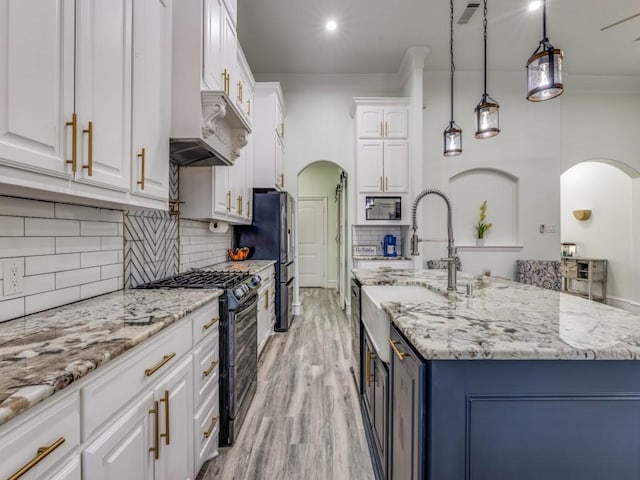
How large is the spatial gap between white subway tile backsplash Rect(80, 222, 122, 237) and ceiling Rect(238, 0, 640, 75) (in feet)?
9.54

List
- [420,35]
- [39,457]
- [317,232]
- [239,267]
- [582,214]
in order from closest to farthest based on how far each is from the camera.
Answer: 1. [39,457]
2. [239,267]
3. [420,35]
4. [582,214]
5. [317,232]

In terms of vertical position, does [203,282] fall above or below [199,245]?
below

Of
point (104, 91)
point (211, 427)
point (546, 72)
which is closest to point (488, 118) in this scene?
point (546, 72)

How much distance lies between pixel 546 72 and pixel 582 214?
6.01 meters

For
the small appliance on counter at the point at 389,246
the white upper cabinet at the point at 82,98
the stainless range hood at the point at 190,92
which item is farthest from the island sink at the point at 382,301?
the small appliance on counter at the point at 389,246

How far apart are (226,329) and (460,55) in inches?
185

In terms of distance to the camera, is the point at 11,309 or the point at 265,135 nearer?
the point at 11,309

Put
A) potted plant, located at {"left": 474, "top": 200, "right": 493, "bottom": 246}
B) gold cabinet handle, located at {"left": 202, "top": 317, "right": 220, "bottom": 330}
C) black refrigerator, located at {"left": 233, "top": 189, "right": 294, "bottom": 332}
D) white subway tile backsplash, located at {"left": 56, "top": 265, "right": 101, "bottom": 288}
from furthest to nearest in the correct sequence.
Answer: potted plant, located at {"left": 474, "top": 200, "right": 493, "bottom": 246} < black refrigerator, located at {"left": 233, "top": 189, "right": 294, "bottom": 332} < gold cabinet handle, located at {"left": 202, "top": 317, "right": 220, "bottom": 330} < white subway tile backsplash, located at {"left": 56, "top": 265, "right": 101, "bottom": 288}

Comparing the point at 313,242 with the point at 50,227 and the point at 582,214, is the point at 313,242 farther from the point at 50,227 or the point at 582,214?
the point at 50,227

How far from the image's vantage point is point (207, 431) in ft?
5.57

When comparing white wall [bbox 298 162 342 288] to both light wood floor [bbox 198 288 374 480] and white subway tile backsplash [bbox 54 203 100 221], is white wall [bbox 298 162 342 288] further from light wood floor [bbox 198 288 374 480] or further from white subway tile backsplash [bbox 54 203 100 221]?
white subway tile backsplash [bbox 54 203 100 221]

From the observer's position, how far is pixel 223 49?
2457 mm

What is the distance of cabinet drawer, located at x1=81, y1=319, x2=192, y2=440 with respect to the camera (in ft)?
2.78

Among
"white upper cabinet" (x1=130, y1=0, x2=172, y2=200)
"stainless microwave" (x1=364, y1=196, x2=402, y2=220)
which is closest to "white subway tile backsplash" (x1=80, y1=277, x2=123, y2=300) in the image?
"white upper cabinet" (x1=130, y1=0, x2=172, y2=200)
